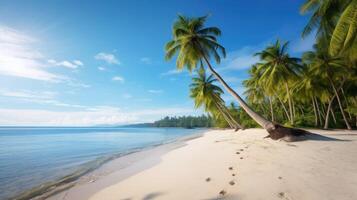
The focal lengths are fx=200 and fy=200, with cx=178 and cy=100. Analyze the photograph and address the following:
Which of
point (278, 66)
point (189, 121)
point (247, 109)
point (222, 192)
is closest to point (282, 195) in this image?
point (222, 192)

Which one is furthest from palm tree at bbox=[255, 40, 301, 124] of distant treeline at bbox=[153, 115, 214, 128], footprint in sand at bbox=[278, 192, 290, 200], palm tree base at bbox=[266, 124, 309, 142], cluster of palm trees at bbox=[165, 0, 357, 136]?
distant treeline at bbox=[153, 115, 214, 128]

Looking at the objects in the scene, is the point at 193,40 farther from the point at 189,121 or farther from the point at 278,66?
the point at 189,121

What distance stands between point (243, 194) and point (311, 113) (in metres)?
36.2

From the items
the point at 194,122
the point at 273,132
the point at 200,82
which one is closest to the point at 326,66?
the point at 200,82

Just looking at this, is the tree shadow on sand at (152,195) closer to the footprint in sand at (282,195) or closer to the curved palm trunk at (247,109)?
the footprint in sand at (282,195)

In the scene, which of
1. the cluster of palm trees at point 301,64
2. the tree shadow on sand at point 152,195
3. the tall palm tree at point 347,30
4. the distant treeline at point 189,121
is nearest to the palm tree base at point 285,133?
the cluster of palm trees at point 301,64

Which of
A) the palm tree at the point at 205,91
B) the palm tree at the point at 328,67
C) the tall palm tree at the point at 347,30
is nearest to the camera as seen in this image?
the tall palm tree at the point at 347,30

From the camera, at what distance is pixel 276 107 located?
4131cm

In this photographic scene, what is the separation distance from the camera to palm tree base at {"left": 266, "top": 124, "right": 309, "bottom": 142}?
1004cm

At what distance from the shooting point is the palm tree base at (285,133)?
1004 centimetres

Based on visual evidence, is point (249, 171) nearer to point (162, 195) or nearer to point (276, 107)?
point (162, 195)

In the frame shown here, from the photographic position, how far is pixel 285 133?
10.4 m

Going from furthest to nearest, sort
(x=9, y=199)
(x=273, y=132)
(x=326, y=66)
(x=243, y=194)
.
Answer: (x=326, y=66) < (x=273, y=132) < (x=9, y=199) < (x=243, y=194)

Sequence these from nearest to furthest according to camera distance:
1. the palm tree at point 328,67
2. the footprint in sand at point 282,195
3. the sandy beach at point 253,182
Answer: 1. the footprint in sand at point 282,195
2. the sandy beach at point 253,182
3. the palm tree at point 328,67
